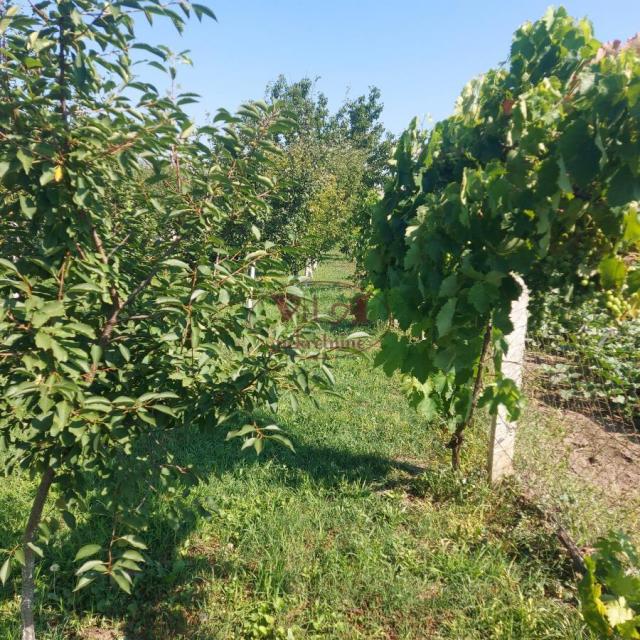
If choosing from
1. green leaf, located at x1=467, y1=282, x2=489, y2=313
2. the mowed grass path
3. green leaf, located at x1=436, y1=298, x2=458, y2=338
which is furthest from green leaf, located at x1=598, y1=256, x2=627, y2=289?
the mowed grass path

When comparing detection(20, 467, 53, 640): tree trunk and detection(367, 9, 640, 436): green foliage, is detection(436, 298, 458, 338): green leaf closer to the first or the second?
detection(367, 9, 640, 436): green foliage

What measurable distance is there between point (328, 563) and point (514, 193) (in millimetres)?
2368

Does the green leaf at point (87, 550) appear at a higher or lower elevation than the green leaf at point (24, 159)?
lower

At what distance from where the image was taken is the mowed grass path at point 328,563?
96.0 inches

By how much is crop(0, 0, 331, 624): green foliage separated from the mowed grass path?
1.59 ft

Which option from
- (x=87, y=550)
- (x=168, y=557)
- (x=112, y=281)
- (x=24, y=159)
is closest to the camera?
(x=24, y=159)

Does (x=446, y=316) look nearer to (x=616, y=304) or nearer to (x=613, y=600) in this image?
(x=616, y=304)

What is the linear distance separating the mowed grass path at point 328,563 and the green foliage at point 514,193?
0.83 meters

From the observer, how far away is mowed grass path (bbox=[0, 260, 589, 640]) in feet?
8.00

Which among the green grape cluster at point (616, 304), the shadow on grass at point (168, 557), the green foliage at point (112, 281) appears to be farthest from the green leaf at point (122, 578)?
the green grape cluster at point (616, 304)

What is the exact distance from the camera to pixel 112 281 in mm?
1955

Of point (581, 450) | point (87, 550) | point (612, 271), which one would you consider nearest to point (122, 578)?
point (87, 550)

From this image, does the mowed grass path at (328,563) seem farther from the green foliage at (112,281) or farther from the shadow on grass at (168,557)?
the green foliage at (112,281)

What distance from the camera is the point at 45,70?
1608mm
